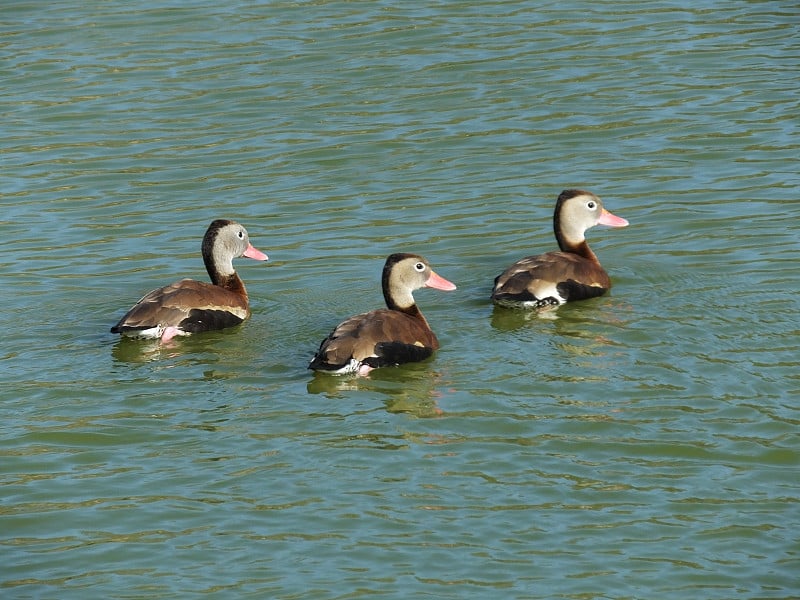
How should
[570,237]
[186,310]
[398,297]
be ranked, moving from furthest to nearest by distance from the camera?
[570,237], [186,310], [398,297]

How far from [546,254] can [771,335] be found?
89.4 inches

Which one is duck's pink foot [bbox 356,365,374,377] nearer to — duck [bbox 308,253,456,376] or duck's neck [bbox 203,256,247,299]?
duck [bbox 308,253,456,376]

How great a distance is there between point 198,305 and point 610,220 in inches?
155

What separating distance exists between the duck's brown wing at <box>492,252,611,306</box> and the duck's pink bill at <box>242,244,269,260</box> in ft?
7.32

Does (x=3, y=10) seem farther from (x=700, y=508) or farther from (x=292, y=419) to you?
Answer: (x=700, y=508)

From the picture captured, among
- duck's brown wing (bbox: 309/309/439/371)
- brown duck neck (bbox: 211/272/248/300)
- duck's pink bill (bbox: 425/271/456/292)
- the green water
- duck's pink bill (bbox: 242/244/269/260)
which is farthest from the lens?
duck's pink bill (bbox: 242/244/269/260)

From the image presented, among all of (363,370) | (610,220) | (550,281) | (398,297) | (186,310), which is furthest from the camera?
(610,220)

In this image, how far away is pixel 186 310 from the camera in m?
13.1

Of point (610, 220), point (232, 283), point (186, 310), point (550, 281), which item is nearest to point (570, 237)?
point (610, 220)

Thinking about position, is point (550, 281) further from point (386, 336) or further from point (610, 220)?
point (386, 336)

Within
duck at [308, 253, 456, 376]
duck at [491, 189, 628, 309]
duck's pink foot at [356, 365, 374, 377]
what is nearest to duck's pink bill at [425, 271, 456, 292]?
duck at [308, 253, 456, 376]

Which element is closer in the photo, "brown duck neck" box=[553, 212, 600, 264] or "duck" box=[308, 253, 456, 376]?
"duck" box=[308, 253, 456, 376]

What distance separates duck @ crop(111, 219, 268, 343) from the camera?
12.9m

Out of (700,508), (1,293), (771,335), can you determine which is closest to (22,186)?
(1,293)
